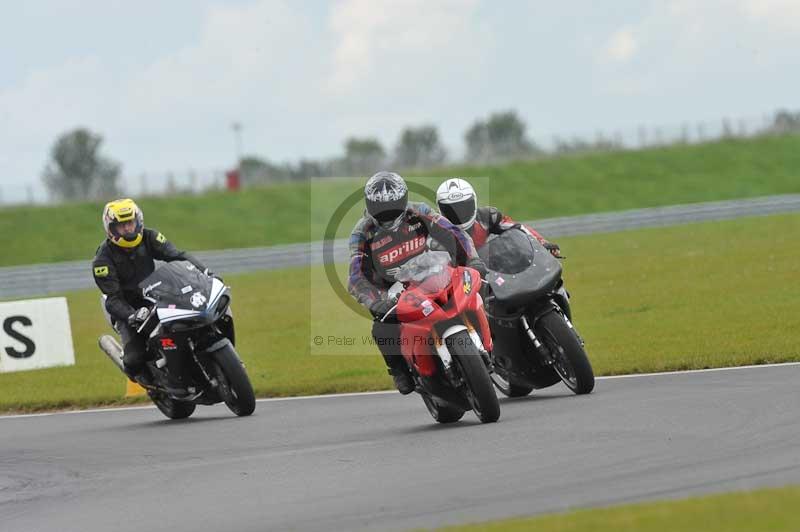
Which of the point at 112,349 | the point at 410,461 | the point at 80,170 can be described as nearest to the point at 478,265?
the point at 410,461

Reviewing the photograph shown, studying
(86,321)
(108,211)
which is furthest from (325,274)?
(108,211)

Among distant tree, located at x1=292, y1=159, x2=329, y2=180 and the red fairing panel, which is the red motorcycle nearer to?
the red fairing panel

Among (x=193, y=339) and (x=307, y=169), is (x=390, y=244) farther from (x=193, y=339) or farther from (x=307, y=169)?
(x=307, y=169)

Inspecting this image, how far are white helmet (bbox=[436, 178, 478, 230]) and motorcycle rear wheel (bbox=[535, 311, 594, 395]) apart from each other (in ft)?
3.30

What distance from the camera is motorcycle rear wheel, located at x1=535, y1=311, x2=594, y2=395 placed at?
10867 millimetres

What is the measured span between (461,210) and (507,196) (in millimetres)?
47294

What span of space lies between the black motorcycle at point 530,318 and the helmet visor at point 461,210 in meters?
0.28

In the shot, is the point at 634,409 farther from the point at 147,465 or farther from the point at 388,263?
the point at 147,465

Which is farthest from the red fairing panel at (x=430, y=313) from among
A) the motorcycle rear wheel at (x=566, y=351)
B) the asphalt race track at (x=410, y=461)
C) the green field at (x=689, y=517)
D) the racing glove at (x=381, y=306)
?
the green field at (x=689, y=517)

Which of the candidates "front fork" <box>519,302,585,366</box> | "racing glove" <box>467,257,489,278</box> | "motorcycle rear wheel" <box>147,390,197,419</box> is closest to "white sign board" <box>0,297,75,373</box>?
"motorcycle rear wheel" <box>147,390,197,419</box>

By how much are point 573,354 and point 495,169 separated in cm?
5362

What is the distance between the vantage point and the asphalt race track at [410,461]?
6.98m

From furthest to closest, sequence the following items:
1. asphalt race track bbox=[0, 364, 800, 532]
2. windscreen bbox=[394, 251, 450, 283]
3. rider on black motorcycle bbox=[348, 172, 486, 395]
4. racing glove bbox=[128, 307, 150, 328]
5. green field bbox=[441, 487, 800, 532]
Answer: racing glove bbox=[128, 307, 150, 328], rider on black motorcycle bbox=[348, 172, 486, 395], windscreen bbox=[394, 251, 450, 283], asphalt race track bbox=[0, 364, 800, 532], green field bbox=[441, 487, 800, 532]

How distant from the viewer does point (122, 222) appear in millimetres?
12555
